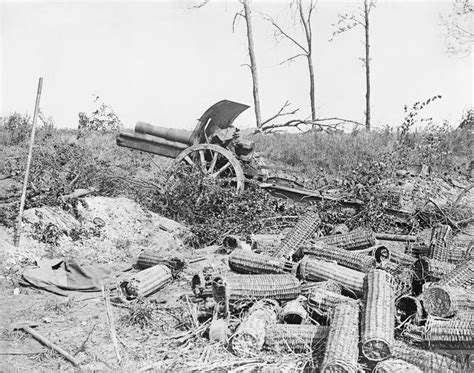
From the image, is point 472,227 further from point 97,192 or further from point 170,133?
point 97,192

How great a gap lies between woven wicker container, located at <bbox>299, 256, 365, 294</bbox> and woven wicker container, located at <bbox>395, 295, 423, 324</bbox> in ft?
1.58

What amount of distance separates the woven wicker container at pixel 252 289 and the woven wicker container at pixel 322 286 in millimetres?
69

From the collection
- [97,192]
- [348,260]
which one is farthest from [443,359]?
[97,192]

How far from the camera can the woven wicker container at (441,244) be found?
26.3 ft

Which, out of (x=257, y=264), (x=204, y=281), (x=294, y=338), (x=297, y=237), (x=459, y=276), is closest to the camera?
(x=294, y=338)

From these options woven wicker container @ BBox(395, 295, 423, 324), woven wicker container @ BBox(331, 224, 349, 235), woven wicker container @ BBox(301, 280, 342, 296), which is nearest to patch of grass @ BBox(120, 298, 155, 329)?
woven wicker container @ BBox(301, 280, 342, 296)

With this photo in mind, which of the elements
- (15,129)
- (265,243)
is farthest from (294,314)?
(15,129)

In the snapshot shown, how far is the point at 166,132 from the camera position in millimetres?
12562

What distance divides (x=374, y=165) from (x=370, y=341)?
7020mm

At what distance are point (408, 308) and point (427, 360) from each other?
3.46 feet

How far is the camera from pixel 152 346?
18.9 feet

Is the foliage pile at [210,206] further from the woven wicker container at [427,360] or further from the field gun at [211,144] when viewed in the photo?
the woven wicker container at [427,360]

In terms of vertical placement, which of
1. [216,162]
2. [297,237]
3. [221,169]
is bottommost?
[297,237]

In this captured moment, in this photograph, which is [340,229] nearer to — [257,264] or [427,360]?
[257,264]
